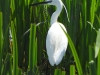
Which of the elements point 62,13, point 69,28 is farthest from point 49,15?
point 69,28

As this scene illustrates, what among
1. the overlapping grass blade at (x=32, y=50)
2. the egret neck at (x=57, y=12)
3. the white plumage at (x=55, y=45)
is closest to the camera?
the overlapping grass blade at (x=32, y=50)

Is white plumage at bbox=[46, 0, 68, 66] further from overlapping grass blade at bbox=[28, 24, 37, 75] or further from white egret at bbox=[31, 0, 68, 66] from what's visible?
overlapping grass blade at bbox=[28, 24, 37, 75]

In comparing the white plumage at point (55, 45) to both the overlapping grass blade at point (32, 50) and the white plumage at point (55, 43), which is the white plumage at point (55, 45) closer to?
the white plumage at point (55, 43)

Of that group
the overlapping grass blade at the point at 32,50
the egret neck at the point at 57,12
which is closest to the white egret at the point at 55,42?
the egret neck at the point at 57,12

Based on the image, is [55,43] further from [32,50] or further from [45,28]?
[32,50]

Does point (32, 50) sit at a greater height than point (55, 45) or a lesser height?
greater

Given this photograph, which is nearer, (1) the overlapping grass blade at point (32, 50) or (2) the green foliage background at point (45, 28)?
(1) the overlapping grass blade at point (32, 50)

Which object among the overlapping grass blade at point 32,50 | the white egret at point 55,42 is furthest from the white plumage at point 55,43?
the overlapping grass blade at point 32,50

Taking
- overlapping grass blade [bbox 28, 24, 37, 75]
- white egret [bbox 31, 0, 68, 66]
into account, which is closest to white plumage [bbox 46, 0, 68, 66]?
white egret [bbox 31, 0, 68, 66]

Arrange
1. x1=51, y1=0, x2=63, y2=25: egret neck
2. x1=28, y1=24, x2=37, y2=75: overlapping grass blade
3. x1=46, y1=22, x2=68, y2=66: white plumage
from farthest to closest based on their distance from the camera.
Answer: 1. x1=51, y1=0, x2=63, y2=25: egret neck
2. x1=46, y1=22, x2=68, y2=66: white plumage
3. x1=28, y1=24, x2=37, y2=75: overlapping grass blade

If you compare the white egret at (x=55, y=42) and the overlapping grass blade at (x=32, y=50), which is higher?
the overlapping grass blade at (x=32, y=50)

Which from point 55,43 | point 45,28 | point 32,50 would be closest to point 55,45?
point 55,43

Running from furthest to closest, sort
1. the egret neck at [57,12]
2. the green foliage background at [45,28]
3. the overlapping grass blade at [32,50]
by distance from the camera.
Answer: the egret neck at [57,12]
the green foliage background at [45,28]
the overlapping grass blade at [32,50]

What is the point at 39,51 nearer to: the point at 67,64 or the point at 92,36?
the point at 67,64
